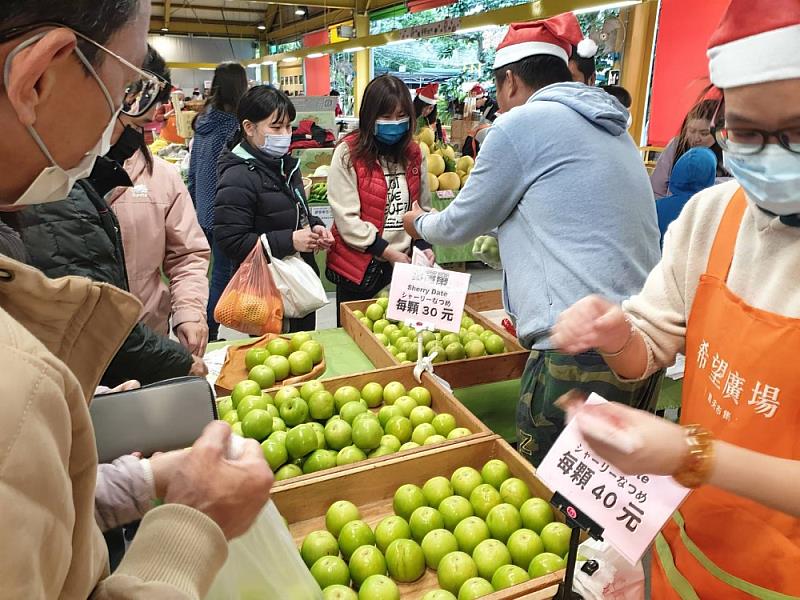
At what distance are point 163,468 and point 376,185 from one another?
2.13 meters

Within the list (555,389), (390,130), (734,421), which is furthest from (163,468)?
(390,130)

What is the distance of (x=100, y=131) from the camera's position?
78 cm

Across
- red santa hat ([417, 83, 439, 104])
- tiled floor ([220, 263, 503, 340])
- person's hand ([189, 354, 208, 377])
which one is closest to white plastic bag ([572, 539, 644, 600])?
person's hand ([189, 354, 208, 377])

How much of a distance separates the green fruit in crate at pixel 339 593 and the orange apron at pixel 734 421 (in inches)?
25.3

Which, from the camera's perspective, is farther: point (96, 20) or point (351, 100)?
point (351, 100)

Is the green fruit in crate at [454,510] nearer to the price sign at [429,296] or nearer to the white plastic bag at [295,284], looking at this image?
the price sign at [429,296]

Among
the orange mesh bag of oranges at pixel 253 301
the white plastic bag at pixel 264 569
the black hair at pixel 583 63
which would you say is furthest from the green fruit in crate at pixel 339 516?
the black hair at pixel 583 63

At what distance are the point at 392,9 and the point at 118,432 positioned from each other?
14603 mm

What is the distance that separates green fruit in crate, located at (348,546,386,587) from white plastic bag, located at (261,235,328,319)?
1579 millimetres

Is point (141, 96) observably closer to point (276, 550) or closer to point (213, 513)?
point (213, 513)

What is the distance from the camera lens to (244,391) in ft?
6.42

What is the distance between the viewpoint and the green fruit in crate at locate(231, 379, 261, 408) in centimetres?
195

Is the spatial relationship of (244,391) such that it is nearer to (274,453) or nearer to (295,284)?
(274,453)

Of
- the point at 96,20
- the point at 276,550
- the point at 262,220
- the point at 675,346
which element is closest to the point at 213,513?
the point at 276,550
